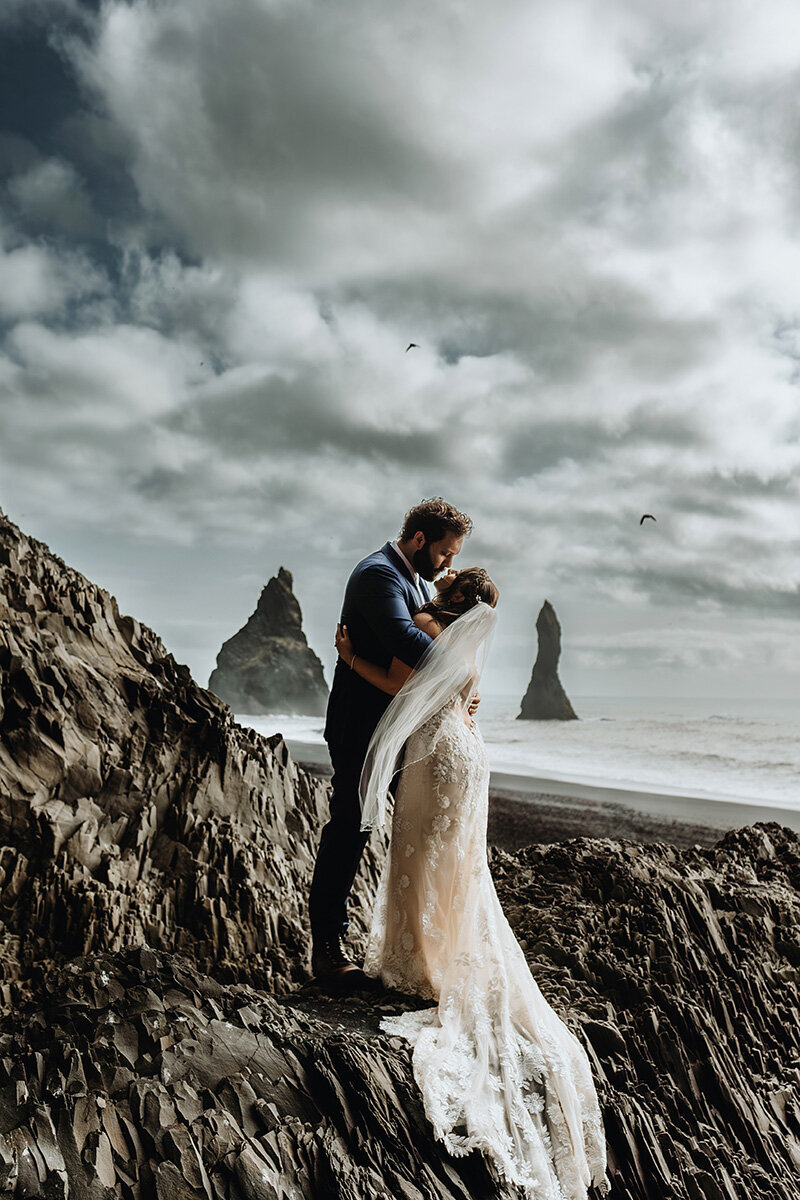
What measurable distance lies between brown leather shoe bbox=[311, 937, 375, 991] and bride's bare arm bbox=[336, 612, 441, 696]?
154cm

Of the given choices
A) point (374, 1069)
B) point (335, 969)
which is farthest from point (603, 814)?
point (374, 1069)

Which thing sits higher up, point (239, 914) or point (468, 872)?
point (468, 872)

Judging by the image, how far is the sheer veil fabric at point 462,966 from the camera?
3301mm

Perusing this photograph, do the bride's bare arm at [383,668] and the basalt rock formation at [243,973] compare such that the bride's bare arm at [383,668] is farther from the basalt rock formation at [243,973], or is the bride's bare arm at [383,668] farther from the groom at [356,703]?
the basalt rock formation at [243,973]

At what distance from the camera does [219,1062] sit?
3113 mm

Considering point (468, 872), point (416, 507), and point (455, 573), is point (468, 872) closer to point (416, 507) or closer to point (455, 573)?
point (455, 573)

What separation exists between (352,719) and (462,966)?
56.5 inches

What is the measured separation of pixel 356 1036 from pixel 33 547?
5569 mm

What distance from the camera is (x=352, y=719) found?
14.8ft

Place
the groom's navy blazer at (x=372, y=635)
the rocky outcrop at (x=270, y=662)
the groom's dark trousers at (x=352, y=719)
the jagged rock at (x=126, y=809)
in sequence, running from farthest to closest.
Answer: the rocky outcrop at (x=270, y=662) → the jagged rock at (x=126, y=809) → the groom's dark trousers at (x=352, y=719) → the groom's navy blazer at (x=372, y=635)

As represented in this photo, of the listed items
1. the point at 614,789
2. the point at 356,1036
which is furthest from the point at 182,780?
the point at 614,789

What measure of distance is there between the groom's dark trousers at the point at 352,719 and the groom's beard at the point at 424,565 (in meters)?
0.07

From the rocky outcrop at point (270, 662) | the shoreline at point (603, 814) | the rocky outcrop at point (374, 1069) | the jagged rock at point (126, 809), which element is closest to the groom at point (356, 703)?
the rocky outcrop at point (374, 1069)

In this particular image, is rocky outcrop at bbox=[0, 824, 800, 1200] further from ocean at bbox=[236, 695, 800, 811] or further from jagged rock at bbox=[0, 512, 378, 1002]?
ocean at bbox=[236, 695, 800, 811]
